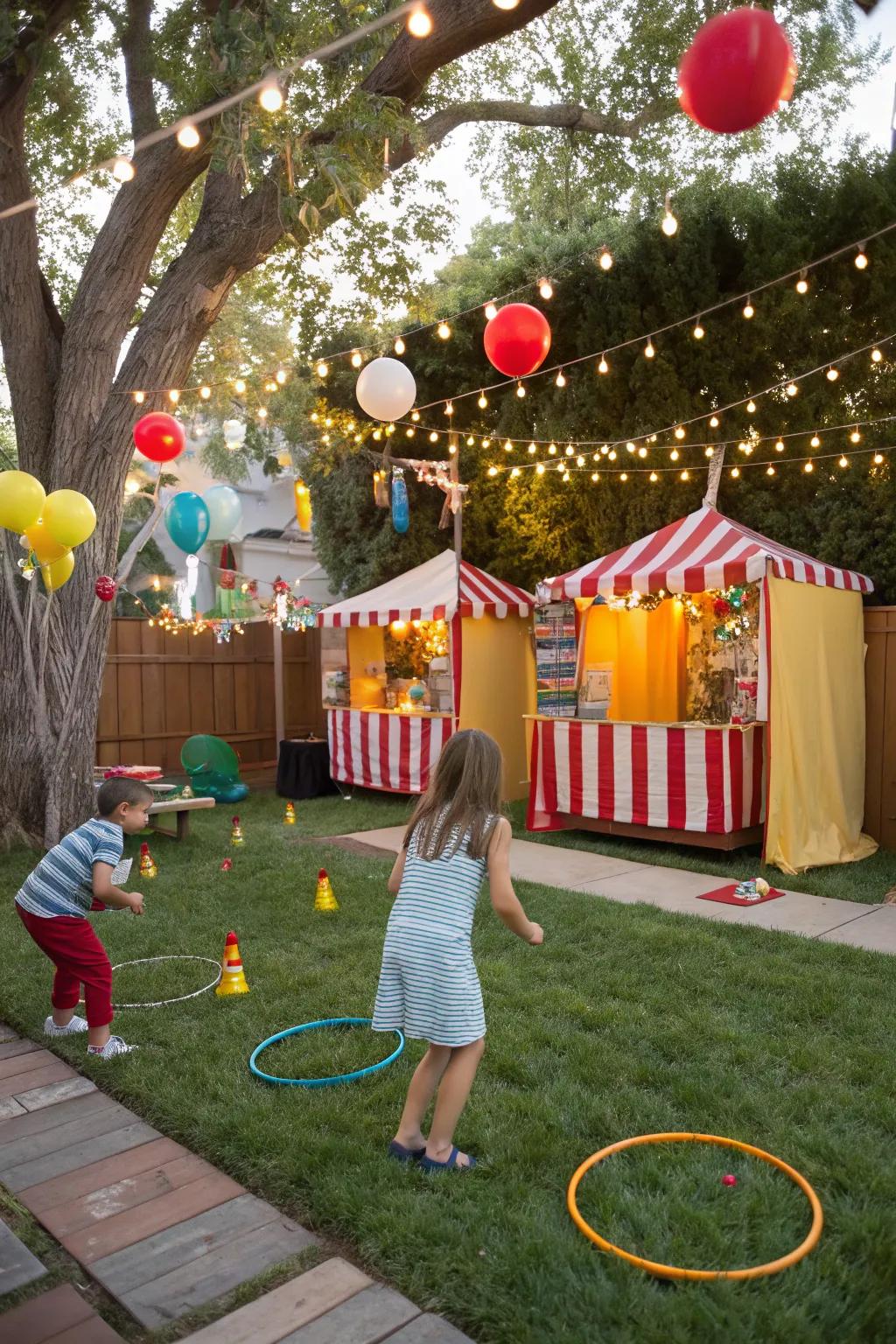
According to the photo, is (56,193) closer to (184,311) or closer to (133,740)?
(184,311)

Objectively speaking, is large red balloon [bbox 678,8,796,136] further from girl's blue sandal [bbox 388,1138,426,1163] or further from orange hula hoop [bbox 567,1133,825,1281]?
girl's blue sandal [bbox 388,1138,426,1163]

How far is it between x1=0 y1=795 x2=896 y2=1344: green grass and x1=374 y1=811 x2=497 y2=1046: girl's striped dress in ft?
1.46

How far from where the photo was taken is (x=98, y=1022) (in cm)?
387

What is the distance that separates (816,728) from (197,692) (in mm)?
7323

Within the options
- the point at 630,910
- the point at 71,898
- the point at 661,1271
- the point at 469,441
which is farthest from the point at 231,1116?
the point at 469,441

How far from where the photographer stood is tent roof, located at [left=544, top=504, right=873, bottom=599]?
7234 millimetres

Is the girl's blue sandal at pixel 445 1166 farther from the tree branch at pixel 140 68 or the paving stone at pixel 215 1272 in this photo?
the tree branch at pixel 140 68

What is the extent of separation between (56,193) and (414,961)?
9630mm

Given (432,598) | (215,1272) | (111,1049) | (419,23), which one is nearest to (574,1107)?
(215,1272)

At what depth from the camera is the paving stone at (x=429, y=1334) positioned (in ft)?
7.20

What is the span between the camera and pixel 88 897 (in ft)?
13.0

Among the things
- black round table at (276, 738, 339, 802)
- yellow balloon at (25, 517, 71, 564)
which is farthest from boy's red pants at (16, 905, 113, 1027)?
black round table at (276, 738, 339, 802)

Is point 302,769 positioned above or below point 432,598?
below

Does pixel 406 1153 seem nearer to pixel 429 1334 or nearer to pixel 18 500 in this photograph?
pixel 429 1334
